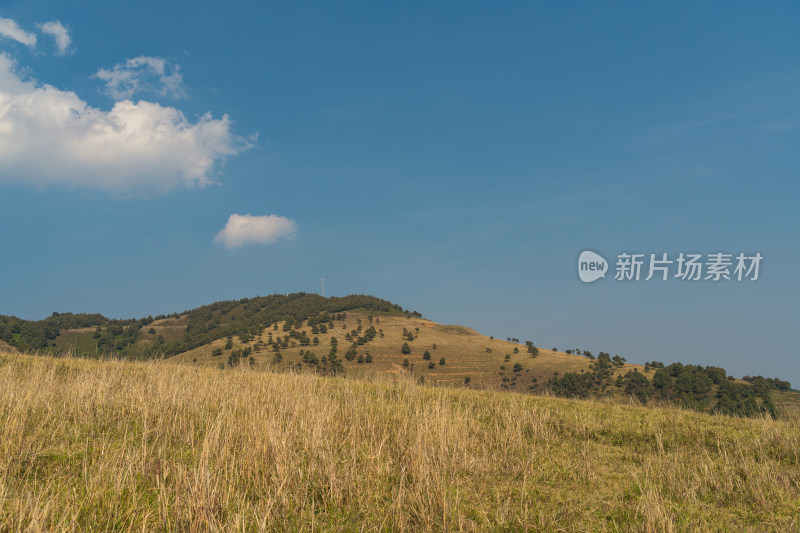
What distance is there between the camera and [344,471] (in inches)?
254

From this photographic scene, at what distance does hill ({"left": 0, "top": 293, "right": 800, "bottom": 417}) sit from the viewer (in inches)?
2653

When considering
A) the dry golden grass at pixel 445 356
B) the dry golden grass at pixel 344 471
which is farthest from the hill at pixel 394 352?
the dry golden grass at pixel 344 471

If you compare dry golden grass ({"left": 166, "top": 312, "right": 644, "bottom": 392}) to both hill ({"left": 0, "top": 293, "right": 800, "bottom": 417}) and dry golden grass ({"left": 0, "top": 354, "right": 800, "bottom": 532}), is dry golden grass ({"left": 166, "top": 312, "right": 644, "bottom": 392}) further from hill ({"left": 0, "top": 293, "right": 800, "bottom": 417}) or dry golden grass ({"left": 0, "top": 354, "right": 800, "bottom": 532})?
dry golden grass ({"left": 0, "top": 354, "right": 800, "bottom": 532})

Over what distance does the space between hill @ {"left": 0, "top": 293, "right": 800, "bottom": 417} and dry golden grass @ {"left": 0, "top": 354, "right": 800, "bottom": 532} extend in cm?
3512

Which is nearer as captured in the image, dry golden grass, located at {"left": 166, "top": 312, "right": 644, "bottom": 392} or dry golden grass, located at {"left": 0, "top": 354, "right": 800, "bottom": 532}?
dry golden grass, located at {"left": 0, "top": 354, "right": 800, "bottom": 532}

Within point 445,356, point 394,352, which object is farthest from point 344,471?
point 394,352

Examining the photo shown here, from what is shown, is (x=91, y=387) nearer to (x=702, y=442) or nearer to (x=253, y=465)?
(x=253, y=465)

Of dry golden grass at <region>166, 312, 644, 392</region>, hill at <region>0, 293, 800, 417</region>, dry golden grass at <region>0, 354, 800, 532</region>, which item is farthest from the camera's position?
dry golden grass at <region>166, 312, 644, 392</region>

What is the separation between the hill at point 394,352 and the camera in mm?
67375

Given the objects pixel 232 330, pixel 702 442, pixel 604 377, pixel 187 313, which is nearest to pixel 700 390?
pixel 604 377

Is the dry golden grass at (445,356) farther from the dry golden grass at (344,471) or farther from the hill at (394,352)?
the dry golden grass at (344,471)

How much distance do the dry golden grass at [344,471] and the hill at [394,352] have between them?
35.1 m

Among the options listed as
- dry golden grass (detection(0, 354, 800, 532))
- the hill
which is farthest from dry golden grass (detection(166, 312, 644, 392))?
dry golden grass (detection(0, 354, 800, 532))

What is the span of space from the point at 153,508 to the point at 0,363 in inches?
737
